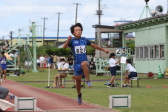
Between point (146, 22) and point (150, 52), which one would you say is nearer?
point (146, 22)

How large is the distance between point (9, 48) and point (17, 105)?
151 ft

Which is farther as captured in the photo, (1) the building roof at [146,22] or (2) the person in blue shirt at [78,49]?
(1) the building roof at [146,22]

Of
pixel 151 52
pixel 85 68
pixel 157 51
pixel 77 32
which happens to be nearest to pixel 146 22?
pixel 151 52

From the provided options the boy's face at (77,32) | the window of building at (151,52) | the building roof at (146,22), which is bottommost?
the boy's face at (77,32)

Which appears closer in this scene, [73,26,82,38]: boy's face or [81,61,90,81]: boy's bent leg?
[81,61,90,81]: boy's bent leg

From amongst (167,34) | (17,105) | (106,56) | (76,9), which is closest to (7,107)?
(17,105)

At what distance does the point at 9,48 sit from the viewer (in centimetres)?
5797

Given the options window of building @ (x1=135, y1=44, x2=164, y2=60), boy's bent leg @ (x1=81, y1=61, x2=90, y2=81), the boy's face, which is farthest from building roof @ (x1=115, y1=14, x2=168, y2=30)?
boy's bent leg @ (x1=81, y1=61, x2=90, y2=81)

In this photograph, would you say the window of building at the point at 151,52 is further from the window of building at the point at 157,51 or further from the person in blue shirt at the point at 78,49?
the person in blue shirt at the point at 78,49

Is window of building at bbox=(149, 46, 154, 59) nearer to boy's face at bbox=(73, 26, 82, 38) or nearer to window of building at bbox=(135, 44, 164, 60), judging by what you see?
window of building at bbox=(135, 44, 164, 60)

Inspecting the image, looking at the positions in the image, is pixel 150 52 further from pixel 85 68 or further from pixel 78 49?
pixel 85 68

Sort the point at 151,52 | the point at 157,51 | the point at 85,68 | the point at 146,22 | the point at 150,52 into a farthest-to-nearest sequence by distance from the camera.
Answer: the point at 150,52
the point at 151,52
the point at 146,22
the point at 157,51
the point at 85,68

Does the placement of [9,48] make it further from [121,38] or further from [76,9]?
[76,9]

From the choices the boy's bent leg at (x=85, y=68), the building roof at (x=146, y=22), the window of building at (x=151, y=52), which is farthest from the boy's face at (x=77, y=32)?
the window of building at (x=151, y=52)
